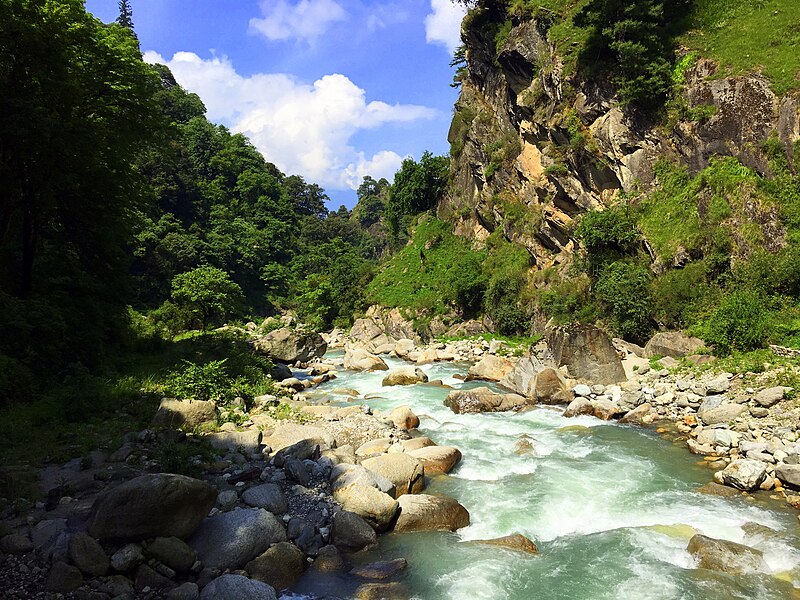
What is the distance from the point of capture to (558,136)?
3316 centimetres

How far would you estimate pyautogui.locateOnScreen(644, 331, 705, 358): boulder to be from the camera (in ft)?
63.3

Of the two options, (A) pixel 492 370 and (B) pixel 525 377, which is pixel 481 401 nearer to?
(B) pixel 525 377

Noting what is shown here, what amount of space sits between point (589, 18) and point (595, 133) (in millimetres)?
7724

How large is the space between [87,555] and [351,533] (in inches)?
159

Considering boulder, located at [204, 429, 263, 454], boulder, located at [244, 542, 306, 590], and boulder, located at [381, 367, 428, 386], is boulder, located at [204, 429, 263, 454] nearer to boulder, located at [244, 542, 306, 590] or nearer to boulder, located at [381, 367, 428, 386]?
boulder, located at [244, 542, 306, 590]

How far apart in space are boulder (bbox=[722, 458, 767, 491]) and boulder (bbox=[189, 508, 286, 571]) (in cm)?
949

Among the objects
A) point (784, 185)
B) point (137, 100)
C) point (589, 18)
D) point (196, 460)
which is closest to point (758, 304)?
point (784, 185)

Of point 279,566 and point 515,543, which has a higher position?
point 279,566

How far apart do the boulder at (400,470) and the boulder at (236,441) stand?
277 cm

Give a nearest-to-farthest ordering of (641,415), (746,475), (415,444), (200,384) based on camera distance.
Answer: (746,475) < (415,444) < (200,384) < (641,415)

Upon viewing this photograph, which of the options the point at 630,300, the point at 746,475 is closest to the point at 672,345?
the point at 630,300

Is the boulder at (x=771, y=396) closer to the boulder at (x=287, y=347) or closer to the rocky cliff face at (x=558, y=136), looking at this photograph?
the rocky cliff face at (x=558, y=136)

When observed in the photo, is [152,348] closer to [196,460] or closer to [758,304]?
[196,460]

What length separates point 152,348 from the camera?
71.8ft
